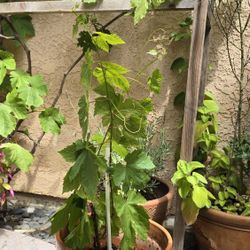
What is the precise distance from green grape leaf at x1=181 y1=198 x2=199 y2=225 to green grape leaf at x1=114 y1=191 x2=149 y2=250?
440mm

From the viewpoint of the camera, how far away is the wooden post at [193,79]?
5.25 ft

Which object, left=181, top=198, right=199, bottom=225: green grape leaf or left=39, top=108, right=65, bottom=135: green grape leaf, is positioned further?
left=39, top=108, right=65, bottom=135: green grape leaf

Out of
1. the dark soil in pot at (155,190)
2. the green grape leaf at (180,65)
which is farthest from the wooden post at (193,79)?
the green grape leaf at (180,65)

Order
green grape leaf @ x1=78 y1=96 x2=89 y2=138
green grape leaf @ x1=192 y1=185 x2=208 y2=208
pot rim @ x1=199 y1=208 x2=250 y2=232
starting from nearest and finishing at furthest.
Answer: green grape leaf @ x1=78 y1=96 x2=89 y2=138, green grape leaf @ x1=192 y1=185 x2=208 y2=208, pot rim @ x1=199 y1=208 x2=250 y2=232

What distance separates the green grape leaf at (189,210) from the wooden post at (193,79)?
0.03 m

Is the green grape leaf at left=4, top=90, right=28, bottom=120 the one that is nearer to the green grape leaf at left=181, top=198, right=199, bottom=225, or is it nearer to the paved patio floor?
the paved patio floor

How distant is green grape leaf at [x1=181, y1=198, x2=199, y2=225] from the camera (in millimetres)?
1719

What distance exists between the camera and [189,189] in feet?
5.65

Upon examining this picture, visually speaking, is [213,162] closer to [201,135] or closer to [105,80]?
[201,135]

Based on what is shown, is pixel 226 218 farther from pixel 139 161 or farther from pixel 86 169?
pixel 86 169

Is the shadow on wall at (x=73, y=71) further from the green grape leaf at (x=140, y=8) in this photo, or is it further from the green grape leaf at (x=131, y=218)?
the green grape leaf at (x=131, y=218)

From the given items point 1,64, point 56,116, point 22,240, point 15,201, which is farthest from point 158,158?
point 15,201

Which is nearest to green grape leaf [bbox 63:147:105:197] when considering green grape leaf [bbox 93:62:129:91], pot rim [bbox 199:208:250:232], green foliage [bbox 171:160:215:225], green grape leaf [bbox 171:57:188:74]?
green grape leaf [bbox 93:62:129:91]

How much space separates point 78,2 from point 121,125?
2.72ft
